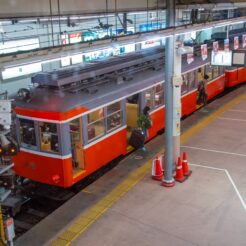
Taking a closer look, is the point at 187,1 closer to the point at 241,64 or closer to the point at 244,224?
the point at 241,64

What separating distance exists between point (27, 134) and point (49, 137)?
2.00ft

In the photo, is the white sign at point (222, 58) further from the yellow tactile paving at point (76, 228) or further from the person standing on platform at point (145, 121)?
the yellow tactile paving at point (76, 228)

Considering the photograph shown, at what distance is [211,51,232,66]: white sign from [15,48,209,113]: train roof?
334 centimetres

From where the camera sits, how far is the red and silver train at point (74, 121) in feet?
28.5

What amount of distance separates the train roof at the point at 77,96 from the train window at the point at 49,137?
40 cm

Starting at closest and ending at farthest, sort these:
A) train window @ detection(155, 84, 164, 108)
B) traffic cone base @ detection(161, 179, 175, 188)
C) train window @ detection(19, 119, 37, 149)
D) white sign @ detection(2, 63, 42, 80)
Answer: train window @ detection(19, 119, 37, 149) → traffic cone base @ detection(161, 179, 175, 188) → train window @ detection(155, 84, 164, 108) → white sign @ detection(2, 63, 42, 80)

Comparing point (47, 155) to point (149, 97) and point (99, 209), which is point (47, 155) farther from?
point (149, 97)

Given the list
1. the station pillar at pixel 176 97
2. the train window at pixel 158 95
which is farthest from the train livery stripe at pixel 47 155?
the train window at pixel 158 95

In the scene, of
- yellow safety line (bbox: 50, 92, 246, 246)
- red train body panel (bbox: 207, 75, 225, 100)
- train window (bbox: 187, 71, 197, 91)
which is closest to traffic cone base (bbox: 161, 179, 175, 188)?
yellow safety line (bbox: 50, 92, 246, 246)

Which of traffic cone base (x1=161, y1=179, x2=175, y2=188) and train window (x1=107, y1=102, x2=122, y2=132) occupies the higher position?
train window (x1=107, y1=102, x2=122, y2=132)

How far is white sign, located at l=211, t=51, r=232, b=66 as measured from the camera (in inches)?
504

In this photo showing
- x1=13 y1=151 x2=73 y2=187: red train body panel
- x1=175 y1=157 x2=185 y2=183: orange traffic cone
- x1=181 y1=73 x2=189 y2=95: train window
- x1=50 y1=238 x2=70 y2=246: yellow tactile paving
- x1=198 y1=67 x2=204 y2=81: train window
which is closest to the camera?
x1=50 y1=238 x2=70 y2=246: yellow tactile paving

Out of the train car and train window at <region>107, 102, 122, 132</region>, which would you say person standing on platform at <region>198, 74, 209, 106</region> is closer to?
the train car

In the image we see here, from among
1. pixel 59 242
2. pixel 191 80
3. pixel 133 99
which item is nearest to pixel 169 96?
pixel 133 99
